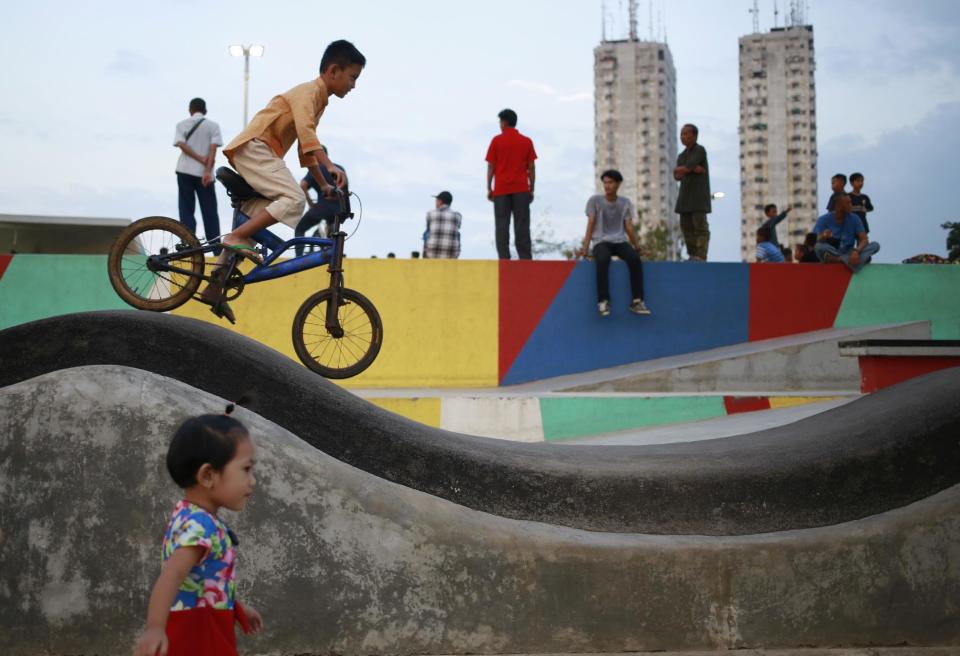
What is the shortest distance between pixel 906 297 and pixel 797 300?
5.20 feet

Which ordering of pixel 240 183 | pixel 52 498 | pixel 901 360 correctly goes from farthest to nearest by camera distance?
pixel 901 360, pixel 240 183, pixel 52 498

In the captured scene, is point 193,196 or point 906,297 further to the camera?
point 906,297

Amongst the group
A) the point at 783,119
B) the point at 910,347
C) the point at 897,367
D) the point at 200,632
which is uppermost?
the point at 783,119

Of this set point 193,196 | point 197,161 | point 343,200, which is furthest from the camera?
point 193,196

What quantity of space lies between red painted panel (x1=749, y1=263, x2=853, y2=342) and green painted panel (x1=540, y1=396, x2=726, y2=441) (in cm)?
286

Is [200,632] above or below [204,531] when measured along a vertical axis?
below

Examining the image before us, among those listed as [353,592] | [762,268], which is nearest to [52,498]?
[353,592]

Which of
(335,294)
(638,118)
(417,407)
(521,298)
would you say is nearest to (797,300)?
(521,298)

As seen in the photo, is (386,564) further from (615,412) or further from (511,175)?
(511,175)

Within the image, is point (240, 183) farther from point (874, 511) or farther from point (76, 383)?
point (874, 511)

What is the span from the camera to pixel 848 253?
13.1 metres

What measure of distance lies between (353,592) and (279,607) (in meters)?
0.30

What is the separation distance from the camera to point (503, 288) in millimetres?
12414

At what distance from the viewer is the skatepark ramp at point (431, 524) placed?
12.4ft
